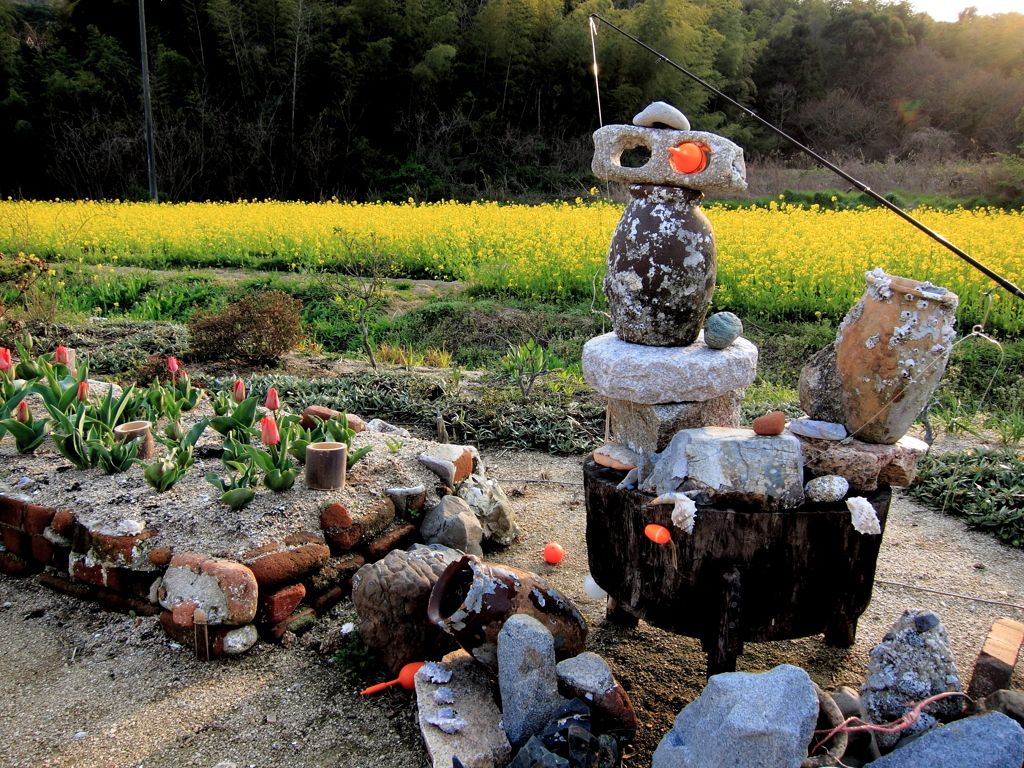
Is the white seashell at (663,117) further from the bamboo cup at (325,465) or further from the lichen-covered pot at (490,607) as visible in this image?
the bamboo cup at (325,465)

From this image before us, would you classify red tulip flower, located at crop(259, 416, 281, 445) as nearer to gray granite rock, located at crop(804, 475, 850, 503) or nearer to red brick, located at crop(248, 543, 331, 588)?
red brick, located at crop(248, 543, 331, 588)

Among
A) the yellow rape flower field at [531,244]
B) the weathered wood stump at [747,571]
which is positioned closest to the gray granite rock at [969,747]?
the weathered wood stump at [747,571]

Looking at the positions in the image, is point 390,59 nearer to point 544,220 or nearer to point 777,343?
point 544,220

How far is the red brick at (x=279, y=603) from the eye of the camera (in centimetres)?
288

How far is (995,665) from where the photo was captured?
2.12 meters

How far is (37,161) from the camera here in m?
22.4

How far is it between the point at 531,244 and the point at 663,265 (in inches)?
292

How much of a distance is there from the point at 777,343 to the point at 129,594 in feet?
20.0

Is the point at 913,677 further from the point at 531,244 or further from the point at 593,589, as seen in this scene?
the point at 531,244

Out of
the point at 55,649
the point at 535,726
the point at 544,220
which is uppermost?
the point at 544,220

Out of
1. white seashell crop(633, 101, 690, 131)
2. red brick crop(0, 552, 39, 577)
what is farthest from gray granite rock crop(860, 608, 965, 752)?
red brick crop(0, 552, 39, 577)

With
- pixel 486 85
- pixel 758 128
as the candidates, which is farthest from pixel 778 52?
pixel 486 85

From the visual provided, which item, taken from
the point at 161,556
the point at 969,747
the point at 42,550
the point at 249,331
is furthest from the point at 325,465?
the point at 249,331

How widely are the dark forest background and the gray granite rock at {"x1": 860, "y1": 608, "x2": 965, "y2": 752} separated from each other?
20314 mm
